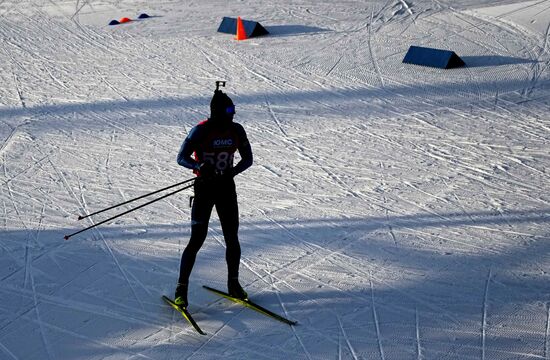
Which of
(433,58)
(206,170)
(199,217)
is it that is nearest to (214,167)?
(206,170)

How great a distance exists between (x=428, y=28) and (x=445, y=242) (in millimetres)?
8626

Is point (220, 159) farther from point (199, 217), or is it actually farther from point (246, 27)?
point (246, 27)

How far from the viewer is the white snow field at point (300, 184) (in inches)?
269

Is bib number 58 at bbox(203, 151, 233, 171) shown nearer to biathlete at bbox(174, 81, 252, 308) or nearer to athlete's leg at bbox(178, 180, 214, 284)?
biathlete at bbox(174, 81, 252, 308)

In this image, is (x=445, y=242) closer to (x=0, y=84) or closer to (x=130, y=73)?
(x=130, y=73)

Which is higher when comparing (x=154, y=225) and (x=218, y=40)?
(x=218, y=40)

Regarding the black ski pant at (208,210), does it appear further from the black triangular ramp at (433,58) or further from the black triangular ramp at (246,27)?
the black triangular ramp at (246,27)

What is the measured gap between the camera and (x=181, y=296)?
700 cm

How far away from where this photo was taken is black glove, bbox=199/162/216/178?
21.9 feet

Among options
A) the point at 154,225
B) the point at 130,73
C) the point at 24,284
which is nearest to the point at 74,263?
the point at 24,284

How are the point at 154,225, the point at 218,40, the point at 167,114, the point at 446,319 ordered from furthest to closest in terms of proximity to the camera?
the point at 218,40, the point at 167,114, the point at 154,225, the point at 446,319

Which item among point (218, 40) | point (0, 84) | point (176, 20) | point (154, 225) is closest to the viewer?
point (154, 225)

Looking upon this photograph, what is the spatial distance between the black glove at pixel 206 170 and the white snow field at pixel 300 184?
1200 mm

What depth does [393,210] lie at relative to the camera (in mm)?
9195
